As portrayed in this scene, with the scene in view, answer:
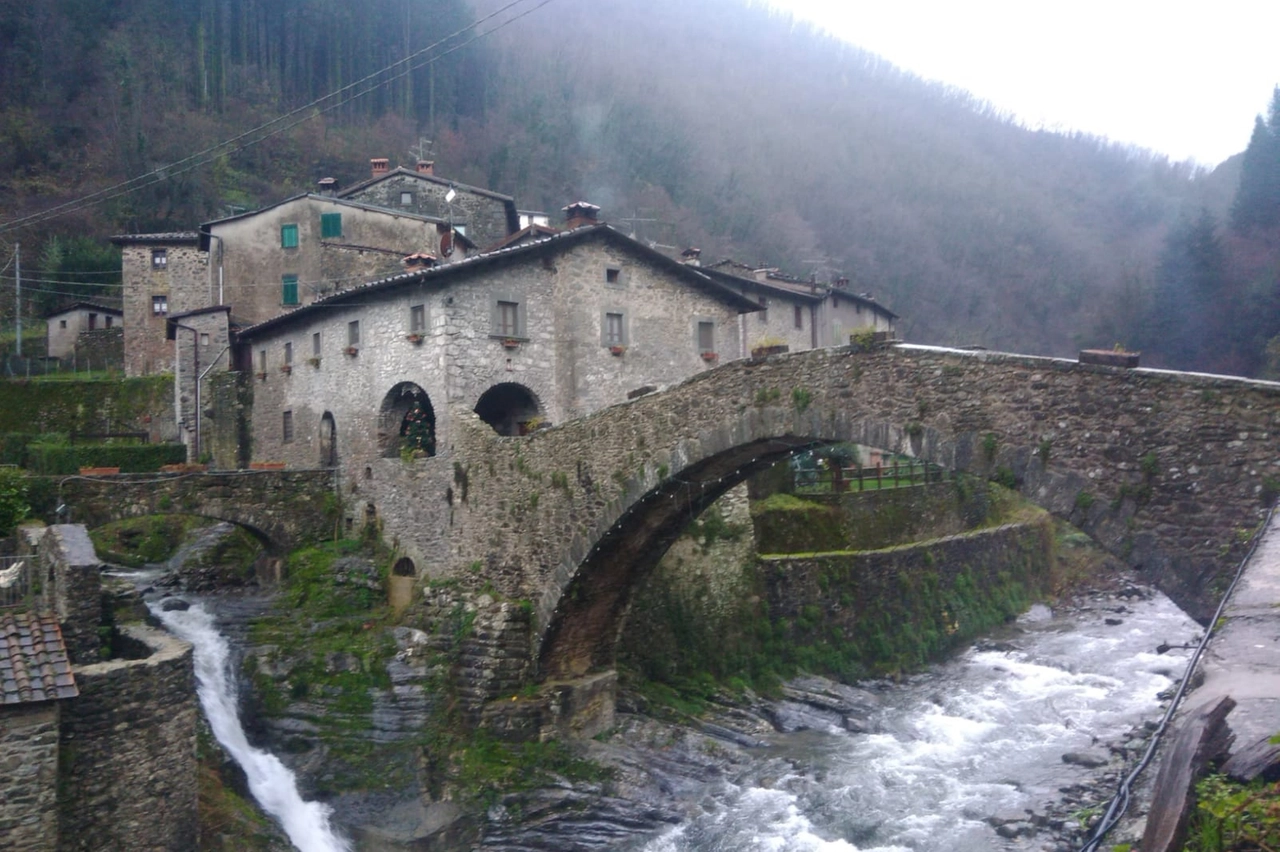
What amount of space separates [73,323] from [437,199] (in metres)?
16.0

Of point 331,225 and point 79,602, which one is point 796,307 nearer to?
point 331,225

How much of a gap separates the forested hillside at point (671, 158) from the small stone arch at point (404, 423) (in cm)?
1889

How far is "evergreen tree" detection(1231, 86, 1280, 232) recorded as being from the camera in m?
30.1

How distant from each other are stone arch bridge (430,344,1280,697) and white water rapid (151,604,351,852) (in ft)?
11.8

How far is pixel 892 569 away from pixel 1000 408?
15356 millimetres

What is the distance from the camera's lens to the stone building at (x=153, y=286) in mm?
37750

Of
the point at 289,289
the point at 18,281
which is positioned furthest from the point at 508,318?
the point at 18,281

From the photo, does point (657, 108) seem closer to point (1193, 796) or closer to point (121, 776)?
point (121, 776)

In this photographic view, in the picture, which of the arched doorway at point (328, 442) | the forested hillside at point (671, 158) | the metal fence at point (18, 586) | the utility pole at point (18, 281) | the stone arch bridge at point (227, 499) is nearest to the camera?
the metal fence at point (18, 586)

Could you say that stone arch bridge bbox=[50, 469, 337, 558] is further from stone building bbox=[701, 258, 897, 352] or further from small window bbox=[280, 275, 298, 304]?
stone building bbox=[701, 258, 897, 352]

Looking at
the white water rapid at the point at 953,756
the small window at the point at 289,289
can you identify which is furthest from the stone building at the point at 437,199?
the white water rapid at the point at 953,756

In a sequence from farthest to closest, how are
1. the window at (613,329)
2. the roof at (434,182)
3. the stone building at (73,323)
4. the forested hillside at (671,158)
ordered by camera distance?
the stone building at (73,323) < the roof at (434,182) < the forested hillside at (671,158) < the window at (613,329)

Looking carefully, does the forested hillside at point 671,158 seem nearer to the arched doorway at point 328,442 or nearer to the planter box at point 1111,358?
the arched doorway at point 328,442

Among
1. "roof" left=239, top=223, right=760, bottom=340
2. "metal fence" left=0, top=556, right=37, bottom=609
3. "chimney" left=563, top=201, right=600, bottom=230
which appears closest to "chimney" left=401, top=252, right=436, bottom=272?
"roof" left=239, top=223, right=760, bottom=340
